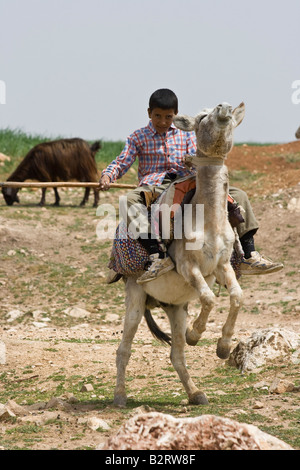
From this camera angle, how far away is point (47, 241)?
47.4 ft

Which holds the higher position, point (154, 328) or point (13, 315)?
point (154, 328)

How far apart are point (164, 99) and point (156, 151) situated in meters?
0.50

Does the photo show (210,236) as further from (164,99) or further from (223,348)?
(164,99)

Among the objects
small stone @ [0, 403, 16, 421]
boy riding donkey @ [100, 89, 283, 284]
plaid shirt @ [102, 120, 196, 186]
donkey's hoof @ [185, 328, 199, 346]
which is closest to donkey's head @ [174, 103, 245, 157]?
boy riding donkey @ [100, 89, 283, 284]

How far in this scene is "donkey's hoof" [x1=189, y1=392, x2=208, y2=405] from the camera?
6434mm

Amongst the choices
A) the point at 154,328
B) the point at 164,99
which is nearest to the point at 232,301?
the point at 154,328

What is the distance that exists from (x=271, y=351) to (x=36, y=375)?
8.15 feet

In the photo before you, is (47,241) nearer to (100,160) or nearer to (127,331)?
(127,331)

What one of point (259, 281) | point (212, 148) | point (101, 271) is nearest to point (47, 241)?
point (101, 271)

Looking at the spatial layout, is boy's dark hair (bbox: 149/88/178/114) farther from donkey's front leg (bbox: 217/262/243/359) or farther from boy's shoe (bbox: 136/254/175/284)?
donkey's front leg (bbox: 217/262/243/359)

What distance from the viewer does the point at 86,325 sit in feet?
35.2

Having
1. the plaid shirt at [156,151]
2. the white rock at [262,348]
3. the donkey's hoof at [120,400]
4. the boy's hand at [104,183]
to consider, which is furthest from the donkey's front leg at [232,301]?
the white rock at [262,348]

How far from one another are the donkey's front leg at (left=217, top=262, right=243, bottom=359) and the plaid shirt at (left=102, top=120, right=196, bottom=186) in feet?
4.12

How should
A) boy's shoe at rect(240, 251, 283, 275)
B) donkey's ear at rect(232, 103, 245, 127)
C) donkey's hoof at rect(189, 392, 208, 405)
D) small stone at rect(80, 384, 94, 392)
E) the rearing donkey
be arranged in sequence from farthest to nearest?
small stone at rect(80, 384, 94, 392)
donkey's hoof at rect(189, 392, 208, 405)
boy's shoe at rect(240, 251, 283, 275)
donkey's ear at rect(232, 103, 245, 127)
the rearing donkey
